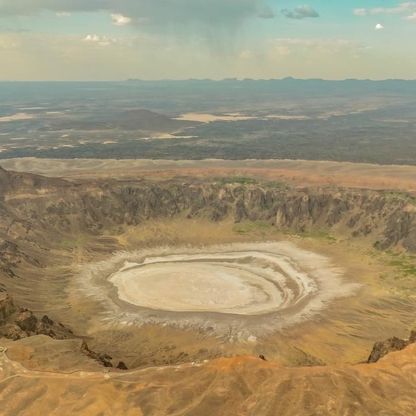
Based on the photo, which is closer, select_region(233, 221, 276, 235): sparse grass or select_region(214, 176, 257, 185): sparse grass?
select_region(233, 221, 276, 235): sparse grass

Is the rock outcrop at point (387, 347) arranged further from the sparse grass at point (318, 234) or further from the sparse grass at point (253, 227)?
the sparse grass at point (253, 227)

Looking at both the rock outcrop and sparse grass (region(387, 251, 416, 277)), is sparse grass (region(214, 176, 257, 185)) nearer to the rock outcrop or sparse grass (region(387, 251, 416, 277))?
sparse grass (region(387, 251, 416, 277))

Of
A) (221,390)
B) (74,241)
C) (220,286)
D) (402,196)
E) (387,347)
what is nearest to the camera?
(221,390)

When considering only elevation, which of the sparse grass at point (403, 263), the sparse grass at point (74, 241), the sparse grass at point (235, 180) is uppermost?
the sparse grass at point (235, 180)

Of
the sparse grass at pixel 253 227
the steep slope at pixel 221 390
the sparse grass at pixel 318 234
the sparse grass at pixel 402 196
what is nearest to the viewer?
the steep slope at pixel 221 390

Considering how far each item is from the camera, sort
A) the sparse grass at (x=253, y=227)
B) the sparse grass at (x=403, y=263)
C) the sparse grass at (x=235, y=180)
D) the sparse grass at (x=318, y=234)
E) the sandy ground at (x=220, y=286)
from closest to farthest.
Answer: the sandy ground at (x=220, y=286) → the sparse grass at (x=403, y=263) → the sparse grass at (x=318, y=234) → the sparse grass at (x=253, y=227) → the sparse grass at (x=235, y=180)

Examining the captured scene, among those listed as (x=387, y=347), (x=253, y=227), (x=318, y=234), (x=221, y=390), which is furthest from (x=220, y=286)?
(x=221, y=390)

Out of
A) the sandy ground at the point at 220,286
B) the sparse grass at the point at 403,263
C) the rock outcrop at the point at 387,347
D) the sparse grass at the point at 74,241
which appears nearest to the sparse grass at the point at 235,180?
the sandy ground at the point at 220,286

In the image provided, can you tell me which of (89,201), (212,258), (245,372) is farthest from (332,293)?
(89,201)

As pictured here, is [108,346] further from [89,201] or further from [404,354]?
[89,201]

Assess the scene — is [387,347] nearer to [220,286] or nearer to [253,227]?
[220,286]

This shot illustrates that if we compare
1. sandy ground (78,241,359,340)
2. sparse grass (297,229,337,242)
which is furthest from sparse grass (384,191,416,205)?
sandy ground (78,241,359,340)
